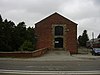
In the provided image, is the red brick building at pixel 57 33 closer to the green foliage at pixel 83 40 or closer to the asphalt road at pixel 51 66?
A: the asphalt road at pixel 51 66

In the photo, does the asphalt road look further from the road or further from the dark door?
the dark door

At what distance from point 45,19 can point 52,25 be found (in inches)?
82.4

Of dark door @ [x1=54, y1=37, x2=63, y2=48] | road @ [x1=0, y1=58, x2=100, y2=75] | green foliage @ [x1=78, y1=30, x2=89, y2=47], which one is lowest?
road @ [x1=0, y1=58, x2=100, y2=75]

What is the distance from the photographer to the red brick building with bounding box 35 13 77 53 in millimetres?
60312

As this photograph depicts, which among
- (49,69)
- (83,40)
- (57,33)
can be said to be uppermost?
(83,40)

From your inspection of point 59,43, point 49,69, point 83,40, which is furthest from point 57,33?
point 83,40

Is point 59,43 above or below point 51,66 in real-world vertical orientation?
above

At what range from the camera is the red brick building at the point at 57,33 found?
60312 mm

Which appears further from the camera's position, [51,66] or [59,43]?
[59,43]

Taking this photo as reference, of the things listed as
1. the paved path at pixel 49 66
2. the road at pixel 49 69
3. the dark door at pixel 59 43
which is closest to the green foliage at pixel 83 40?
the dark door at pixel 59 43

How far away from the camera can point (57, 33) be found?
6112 cm

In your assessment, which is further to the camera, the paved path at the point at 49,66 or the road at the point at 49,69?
the paved path at the point at 49,66

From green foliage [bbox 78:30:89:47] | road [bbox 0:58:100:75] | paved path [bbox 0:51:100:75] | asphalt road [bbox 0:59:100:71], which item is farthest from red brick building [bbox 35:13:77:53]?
green foliage [bbox 78:30:89:47]

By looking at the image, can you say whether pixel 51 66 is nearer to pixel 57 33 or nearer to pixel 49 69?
pixel 49 69
